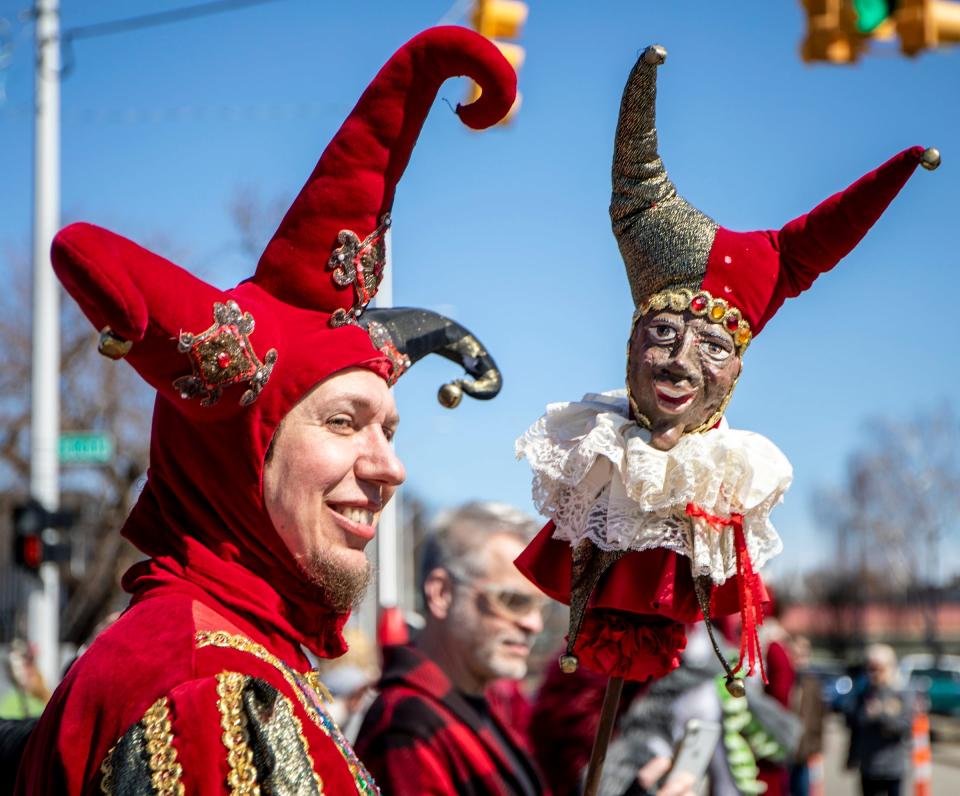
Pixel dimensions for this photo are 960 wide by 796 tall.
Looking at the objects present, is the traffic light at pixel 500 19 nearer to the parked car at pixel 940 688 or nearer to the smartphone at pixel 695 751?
the smartphone at pixel 695 751

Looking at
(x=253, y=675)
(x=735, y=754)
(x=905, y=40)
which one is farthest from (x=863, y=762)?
(x=253, y=675)

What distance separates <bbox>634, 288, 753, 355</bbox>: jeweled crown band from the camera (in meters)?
2.65

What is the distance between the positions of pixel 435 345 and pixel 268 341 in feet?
1.95

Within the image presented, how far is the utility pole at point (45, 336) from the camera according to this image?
1171 cm

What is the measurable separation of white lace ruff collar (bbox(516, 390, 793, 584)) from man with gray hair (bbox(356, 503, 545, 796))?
4.56 feet

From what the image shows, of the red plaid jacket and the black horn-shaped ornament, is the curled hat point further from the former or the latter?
the red plaid jacket

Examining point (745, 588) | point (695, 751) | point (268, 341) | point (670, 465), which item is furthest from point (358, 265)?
point (695, 751)

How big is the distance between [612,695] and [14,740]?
1.24 metres

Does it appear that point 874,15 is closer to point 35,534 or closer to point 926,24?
point 926,24

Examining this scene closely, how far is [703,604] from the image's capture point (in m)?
2.64

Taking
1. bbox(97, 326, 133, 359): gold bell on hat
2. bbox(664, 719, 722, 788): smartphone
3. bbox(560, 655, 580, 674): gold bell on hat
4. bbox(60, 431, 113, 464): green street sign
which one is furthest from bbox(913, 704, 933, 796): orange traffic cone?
bbox(97, 326, 133, 359): gold bell on hat

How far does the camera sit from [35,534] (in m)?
11.7

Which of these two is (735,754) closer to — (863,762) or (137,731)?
(137,731)

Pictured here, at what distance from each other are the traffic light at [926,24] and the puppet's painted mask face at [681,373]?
6898mm
